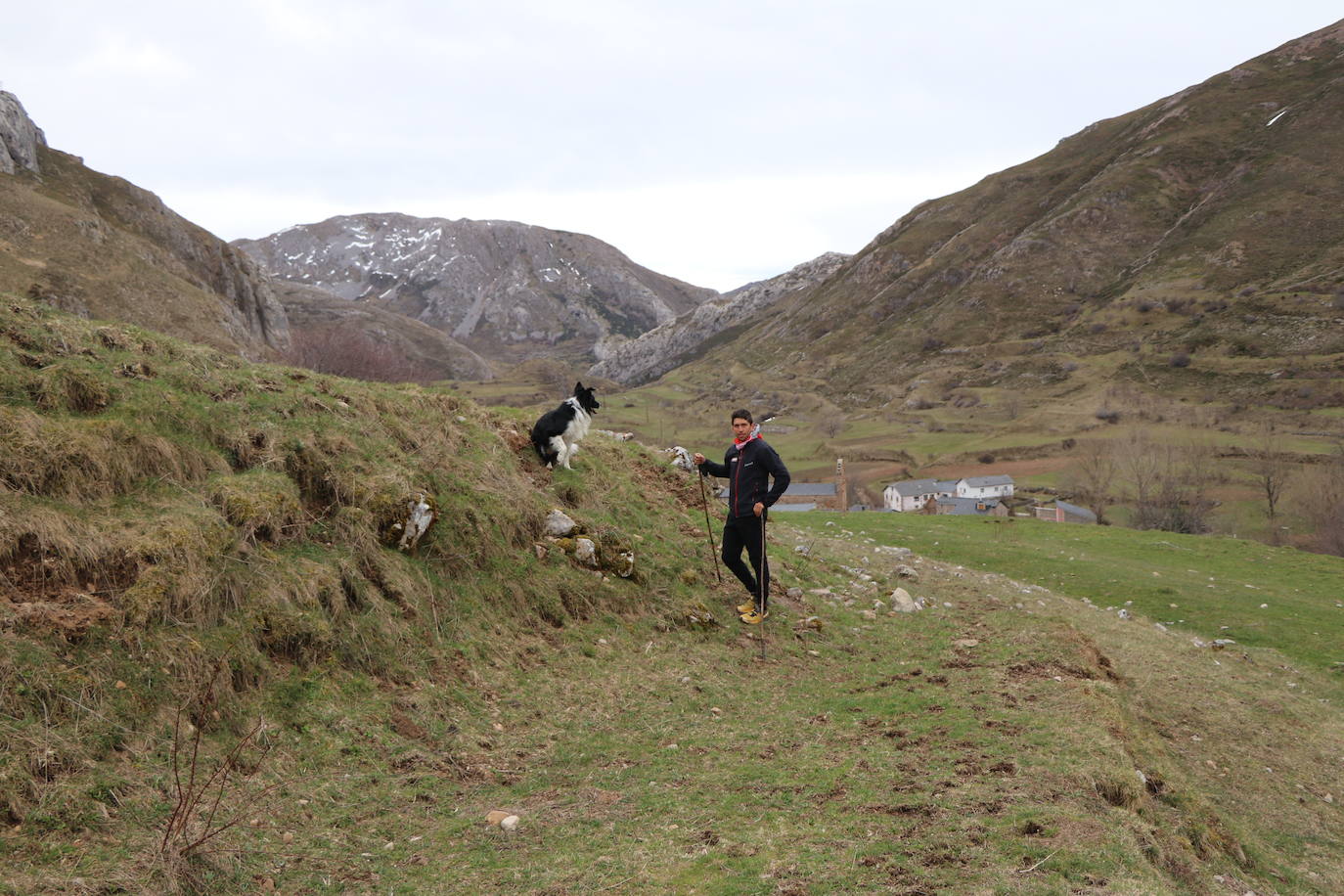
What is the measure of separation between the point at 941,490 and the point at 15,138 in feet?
335

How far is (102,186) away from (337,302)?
127 meters

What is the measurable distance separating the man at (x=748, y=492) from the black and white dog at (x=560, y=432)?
3.57 meters

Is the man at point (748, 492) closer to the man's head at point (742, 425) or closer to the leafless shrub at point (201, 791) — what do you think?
the man's head at point (742, 425)

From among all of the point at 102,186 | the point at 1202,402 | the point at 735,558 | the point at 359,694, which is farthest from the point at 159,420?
the point at 1202,402

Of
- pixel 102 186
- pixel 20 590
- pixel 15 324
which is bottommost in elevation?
pixel 20 590

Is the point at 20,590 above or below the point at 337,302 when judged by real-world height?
below

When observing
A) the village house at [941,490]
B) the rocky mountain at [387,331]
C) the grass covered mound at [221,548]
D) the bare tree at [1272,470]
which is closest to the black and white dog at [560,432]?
the grass covered mound at [221,548]

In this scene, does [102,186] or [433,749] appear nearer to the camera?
[433,749]

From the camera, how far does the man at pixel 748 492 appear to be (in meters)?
10.8

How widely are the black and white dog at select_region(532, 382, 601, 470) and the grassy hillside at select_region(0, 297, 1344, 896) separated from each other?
631 mm

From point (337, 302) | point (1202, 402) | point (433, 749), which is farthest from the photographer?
point (337, 302)

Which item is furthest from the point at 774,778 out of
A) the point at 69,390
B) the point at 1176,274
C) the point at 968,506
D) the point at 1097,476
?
the point at 1176,274

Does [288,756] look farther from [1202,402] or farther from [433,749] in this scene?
[1202,402]

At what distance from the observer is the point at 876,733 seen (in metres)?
7.81
